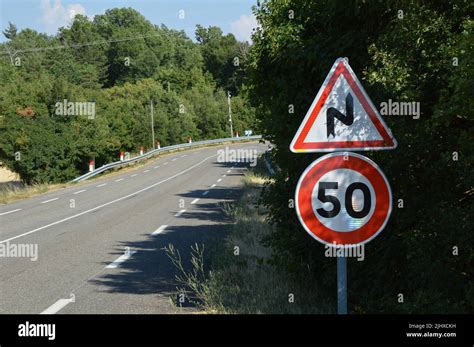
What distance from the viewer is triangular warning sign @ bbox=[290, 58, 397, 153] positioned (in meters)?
3.75

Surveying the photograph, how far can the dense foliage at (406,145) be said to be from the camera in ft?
14.2

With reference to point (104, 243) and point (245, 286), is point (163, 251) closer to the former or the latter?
point (104, 243)

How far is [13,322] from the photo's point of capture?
14.0 ft

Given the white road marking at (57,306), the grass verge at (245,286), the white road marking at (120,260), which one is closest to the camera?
the grass verge at (245,286)

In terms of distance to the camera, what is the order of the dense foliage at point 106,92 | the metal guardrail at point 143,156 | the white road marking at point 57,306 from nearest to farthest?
the white road marking at point 57,306
the metal guardrail at point 143,156
the dense foliage at point 106,92

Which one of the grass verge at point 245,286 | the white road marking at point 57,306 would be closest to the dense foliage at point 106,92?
the grass verge at point 245,286

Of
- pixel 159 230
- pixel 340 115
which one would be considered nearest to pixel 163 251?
pixel 159 230

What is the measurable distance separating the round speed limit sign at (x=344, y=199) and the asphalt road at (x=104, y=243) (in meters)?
3.23

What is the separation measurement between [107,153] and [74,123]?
12.2 m

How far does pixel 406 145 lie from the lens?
15.7 feet

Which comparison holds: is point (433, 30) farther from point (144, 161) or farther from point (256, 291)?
point (144, 161)

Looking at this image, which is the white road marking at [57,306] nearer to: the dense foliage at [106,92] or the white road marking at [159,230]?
the dense foliage at [106,92]

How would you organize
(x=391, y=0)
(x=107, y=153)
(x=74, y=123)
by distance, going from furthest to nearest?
(x=107, y=153)
(x=74, y=123)
(x=391, y=0)

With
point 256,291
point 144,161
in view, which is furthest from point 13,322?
point 144,161
